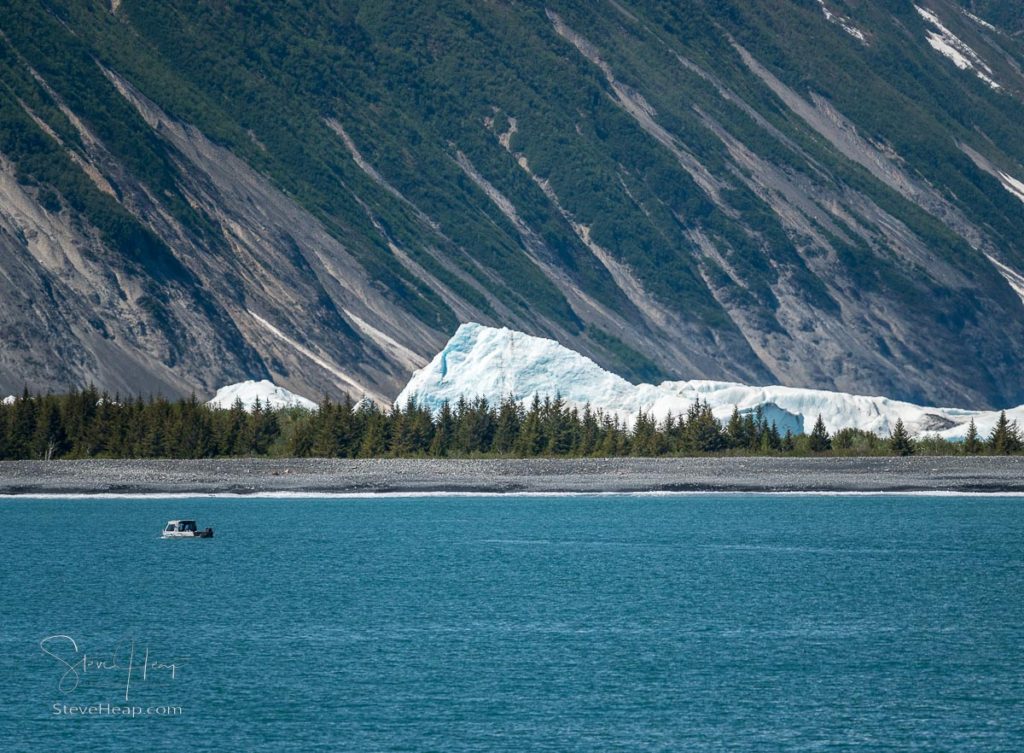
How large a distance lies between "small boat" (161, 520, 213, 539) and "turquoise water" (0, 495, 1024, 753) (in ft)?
2.56

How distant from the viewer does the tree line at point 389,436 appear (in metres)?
91.2

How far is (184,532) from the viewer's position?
214 feet

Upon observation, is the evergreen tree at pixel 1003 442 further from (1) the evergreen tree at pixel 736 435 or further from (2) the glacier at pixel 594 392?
(2) the glacier at pixel 594 392

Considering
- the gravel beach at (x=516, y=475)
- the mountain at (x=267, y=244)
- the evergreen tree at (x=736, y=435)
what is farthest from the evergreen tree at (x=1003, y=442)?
the mountain at (x=267, y=244)

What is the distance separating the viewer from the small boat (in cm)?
6500

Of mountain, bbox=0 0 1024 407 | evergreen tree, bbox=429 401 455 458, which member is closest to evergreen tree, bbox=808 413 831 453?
evergreen tree, bbox=429 401 455 458

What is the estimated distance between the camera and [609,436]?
93.1 metres

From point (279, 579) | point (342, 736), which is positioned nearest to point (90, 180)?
point (279, 579)

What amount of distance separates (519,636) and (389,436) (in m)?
52.0

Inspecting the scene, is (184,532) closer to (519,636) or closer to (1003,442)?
(519,636)

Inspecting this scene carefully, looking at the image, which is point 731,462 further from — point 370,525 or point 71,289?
point 71,289

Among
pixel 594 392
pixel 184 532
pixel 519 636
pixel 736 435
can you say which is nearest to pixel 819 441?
pixel 736 435

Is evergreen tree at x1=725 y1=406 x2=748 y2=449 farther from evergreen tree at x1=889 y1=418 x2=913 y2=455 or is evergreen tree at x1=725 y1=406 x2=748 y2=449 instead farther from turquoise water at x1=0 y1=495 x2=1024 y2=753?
turquoise water at x1=0 y1=495 x2=1024 y2=753

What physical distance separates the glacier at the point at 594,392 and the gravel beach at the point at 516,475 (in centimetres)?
1368
